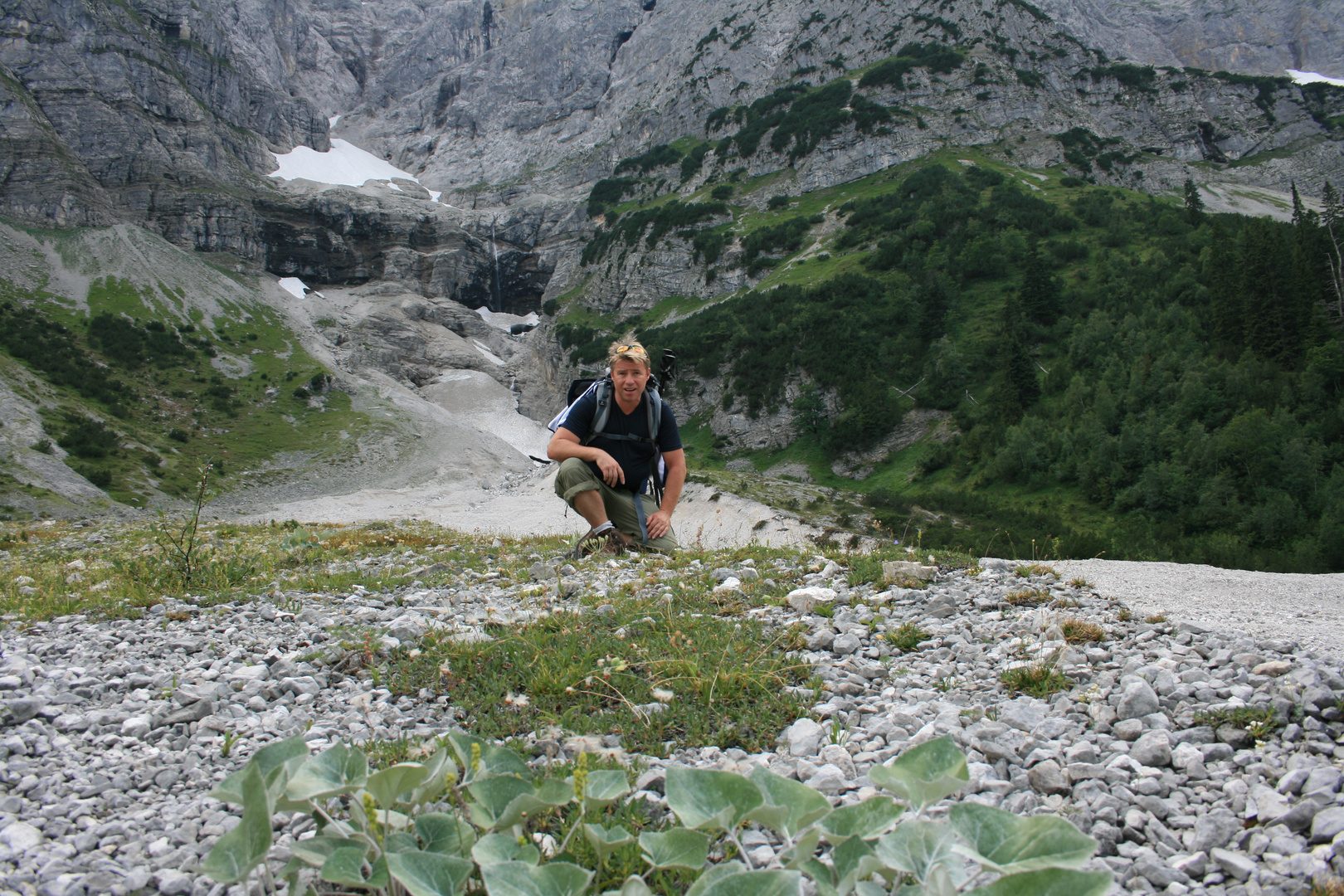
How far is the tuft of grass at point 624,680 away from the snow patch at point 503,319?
126446 mm

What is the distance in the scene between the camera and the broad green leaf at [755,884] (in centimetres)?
122

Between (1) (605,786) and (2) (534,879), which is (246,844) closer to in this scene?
(2) (534,879)

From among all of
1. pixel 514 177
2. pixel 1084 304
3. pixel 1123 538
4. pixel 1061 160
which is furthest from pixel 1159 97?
pixel 514 177

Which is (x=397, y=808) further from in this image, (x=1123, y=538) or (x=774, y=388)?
(x=774, y=388)

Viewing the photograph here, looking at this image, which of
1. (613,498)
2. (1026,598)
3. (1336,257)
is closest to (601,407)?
(613,498)

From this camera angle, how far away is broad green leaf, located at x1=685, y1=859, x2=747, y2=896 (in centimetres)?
121

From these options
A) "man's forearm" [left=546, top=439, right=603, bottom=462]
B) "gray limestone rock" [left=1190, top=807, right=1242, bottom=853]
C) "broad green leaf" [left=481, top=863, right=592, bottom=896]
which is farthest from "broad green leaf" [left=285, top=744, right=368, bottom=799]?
"man's forearm" [left=546, top=439, right=603, bottom=462]

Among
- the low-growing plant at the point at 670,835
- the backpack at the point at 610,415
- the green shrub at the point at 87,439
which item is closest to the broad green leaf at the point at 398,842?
the low-growing plant at the point at 670,835

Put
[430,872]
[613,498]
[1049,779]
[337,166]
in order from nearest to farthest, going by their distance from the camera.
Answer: [430,872]
[1049,779]
[613,498]
[337,166]

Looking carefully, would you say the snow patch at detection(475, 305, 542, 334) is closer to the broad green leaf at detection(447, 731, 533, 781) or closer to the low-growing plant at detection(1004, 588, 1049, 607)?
the low-growing plant at detection(1004, 588, 1049, 607)

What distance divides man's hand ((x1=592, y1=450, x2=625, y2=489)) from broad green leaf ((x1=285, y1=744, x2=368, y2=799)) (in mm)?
5917

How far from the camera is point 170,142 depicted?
104m

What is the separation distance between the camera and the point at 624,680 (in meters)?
3.52

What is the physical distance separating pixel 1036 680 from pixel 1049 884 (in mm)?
2585
